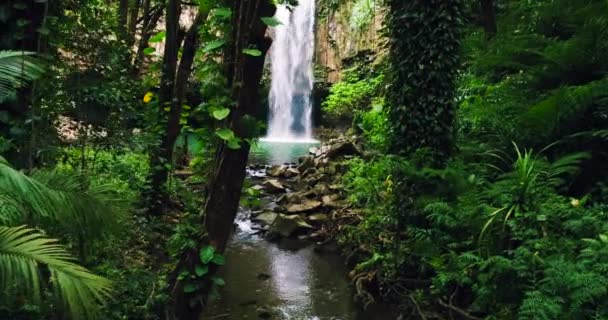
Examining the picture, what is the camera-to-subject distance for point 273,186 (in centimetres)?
1066

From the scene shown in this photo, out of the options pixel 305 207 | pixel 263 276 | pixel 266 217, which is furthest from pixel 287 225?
pixel 263 276

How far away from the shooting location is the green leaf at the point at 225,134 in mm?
3148

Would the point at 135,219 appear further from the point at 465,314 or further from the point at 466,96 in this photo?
the point at 466,96

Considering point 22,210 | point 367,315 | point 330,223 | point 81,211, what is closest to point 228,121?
point 81,211

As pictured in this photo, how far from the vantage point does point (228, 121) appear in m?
3.35

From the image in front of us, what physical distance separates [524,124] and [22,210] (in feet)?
14.3

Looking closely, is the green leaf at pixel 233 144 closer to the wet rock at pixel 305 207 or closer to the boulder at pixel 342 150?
the wet rock at pixel 305 207

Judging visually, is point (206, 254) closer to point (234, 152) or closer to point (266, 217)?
point (234, 152)

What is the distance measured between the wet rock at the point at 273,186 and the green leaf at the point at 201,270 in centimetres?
731

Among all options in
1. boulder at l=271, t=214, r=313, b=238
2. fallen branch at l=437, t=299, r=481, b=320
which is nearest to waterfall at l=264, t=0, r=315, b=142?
boulder at l=271, t=214, r=313, b=238

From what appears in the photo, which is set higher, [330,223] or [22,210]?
[22,210]

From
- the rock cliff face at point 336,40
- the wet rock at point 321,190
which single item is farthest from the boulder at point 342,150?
the rock cliff face at point 336,40

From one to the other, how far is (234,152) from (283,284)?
319 centimetres

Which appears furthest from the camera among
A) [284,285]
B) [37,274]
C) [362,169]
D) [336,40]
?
[336,40]
